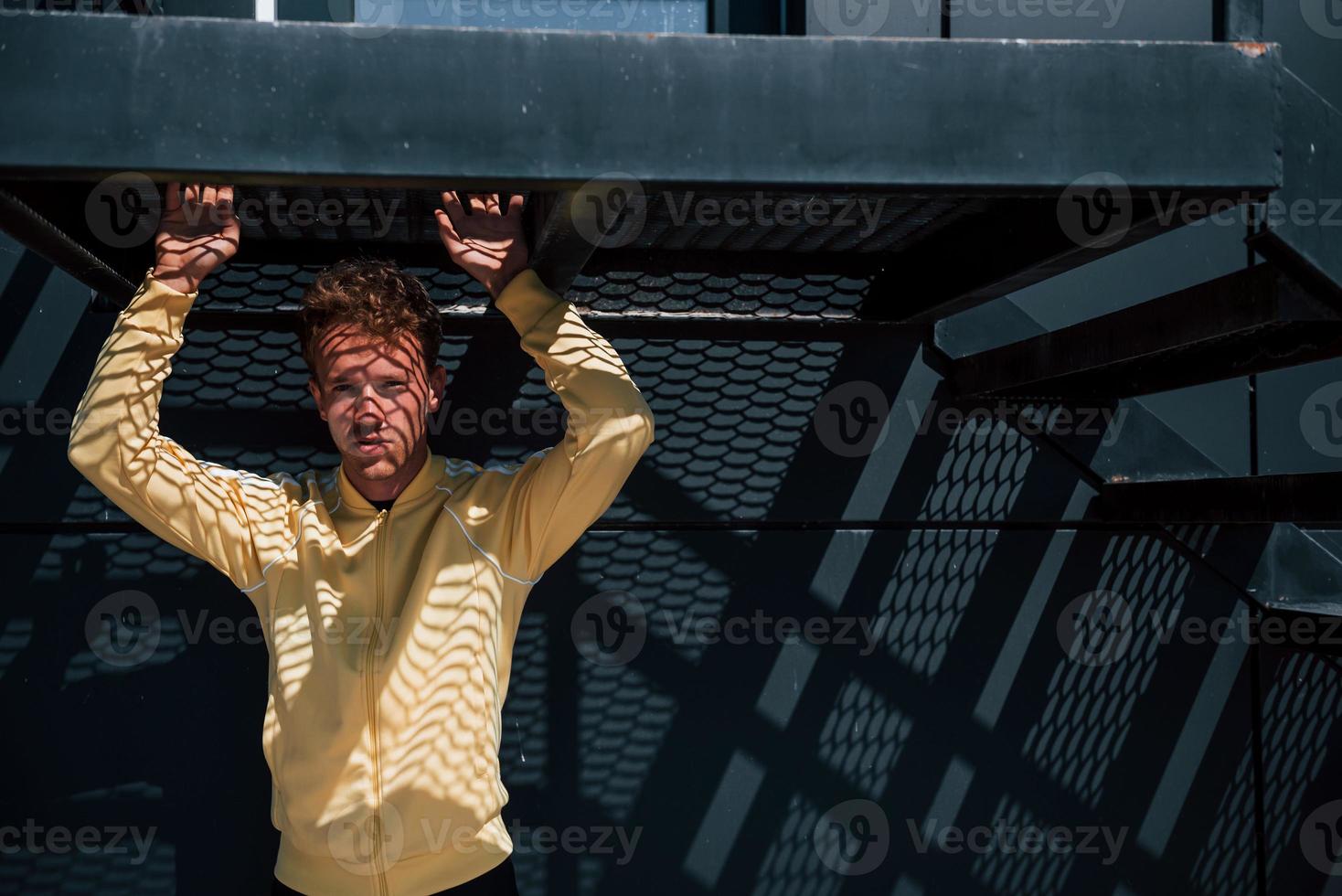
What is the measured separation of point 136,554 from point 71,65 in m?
2.01

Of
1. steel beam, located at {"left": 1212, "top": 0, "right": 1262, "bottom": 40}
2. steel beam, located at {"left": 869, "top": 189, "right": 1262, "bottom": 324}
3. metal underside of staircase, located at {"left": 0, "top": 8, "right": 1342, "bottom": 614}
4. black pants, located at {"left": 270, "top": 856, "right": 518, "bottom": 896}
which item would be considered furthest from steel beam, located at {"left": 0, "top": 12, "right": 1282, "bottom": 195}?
black pants, located at {"left": 270, "top": 856, "right": 518, "bottom": 896}

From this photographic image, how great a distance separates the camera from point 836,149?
1.57 m

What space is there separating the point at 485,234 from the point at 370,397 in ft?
1.47

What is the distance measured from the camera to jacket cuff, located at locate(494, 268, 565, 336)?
208cm

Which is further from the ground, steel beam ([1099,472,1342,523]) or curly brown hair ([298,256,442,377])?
curly brown hair ([298,256,442,377])

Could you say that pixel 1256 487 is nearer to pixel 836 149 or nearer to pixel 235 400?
pixel 836 149

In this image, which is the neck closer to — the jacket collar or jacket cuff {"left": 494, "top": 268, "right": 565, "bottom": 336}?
the jacket collar

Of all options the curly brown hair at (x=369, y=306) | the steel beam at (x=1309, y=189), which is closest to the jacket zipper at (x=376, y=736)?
the curly brown hair at (x=369, y=306)

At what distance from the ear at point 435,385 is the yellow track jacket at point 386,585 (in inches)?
7.5

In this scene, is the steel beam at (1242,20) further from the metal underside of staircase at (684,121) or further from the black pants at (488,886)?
the black pants at (488,886)

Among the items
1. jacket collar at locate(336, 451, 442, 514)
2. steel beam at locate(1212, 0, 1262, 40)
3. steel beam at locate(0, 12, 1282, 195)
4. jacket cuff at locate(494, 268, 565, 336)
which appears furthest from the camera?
jacket collar at locate(336, 451, 442, 514)

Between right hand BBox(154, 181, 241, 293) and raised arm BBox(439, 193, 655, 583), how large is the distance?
1.25 feet

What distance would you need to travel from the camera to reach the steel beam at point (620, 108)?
1.48 metres

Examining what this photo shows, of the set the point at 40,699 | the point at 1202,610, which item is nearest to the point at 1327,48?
the point at 1202,610
